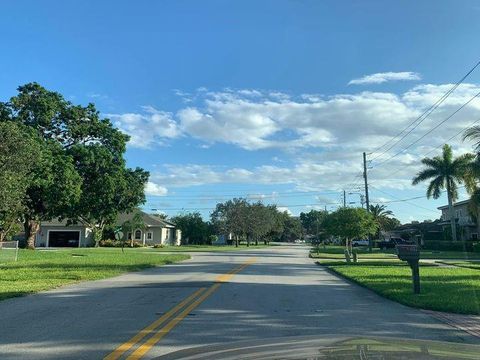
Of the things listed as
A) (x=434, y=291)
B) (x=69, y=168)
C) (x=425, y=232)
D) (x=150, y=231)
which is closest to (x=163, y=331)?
(x=434, y=291)

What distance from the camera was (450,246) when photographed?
181 ft

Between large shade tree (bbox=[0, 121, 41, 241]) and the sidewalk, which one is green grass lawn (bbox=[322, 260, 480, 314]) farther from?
large shade tree (bbox=[0, 121, 41, 241])

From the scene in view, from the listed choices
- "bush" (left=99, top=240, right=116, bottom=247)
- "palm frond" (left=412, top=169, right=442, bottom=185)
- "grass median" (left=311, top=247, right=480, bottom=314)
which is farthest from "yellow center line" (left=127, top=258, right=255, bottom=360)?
"bush" (left=99, top=240, right=116, bottom=247)

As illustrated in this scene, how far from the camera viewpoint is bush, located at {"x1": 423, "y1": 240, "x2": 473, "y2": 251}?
50631 millimetres

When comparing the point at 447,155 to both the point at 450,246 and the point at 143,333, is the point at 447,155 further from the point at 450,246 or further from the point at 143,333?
the point at 143,333

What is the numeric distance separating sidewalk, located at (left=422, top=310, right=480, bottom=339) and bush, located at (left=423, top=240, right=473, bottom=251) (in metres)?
42.8

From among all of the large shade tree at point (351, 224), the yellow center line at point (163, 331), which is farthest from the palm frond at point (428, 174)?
the yellow center line at point (163, 331)

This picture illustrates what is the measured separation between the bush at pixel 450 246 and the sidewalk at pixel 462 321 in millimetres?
42849

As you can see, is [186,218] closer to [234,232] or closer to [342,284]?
[234,232]

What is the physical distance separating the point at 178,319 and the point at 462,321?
17.4 feet

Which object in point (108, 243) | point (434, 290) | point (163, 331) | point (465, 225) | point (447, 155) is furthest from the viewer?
point (108, 243)

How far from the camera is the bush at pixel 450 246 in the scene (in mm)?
50631

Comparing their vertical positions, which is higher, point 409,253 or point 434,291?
point 409,253

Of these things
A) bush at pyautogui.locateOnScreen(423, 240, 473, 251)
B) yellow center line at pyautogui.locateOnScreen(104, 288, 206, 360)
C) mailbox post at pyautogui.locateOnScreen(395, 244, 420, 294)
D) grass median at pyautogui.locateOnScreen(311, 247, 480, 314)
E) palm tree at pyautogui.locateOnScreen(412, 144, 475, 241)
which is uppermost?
palm tree at pyautogui.locateOnScreen(412, 144, 475, 241)
